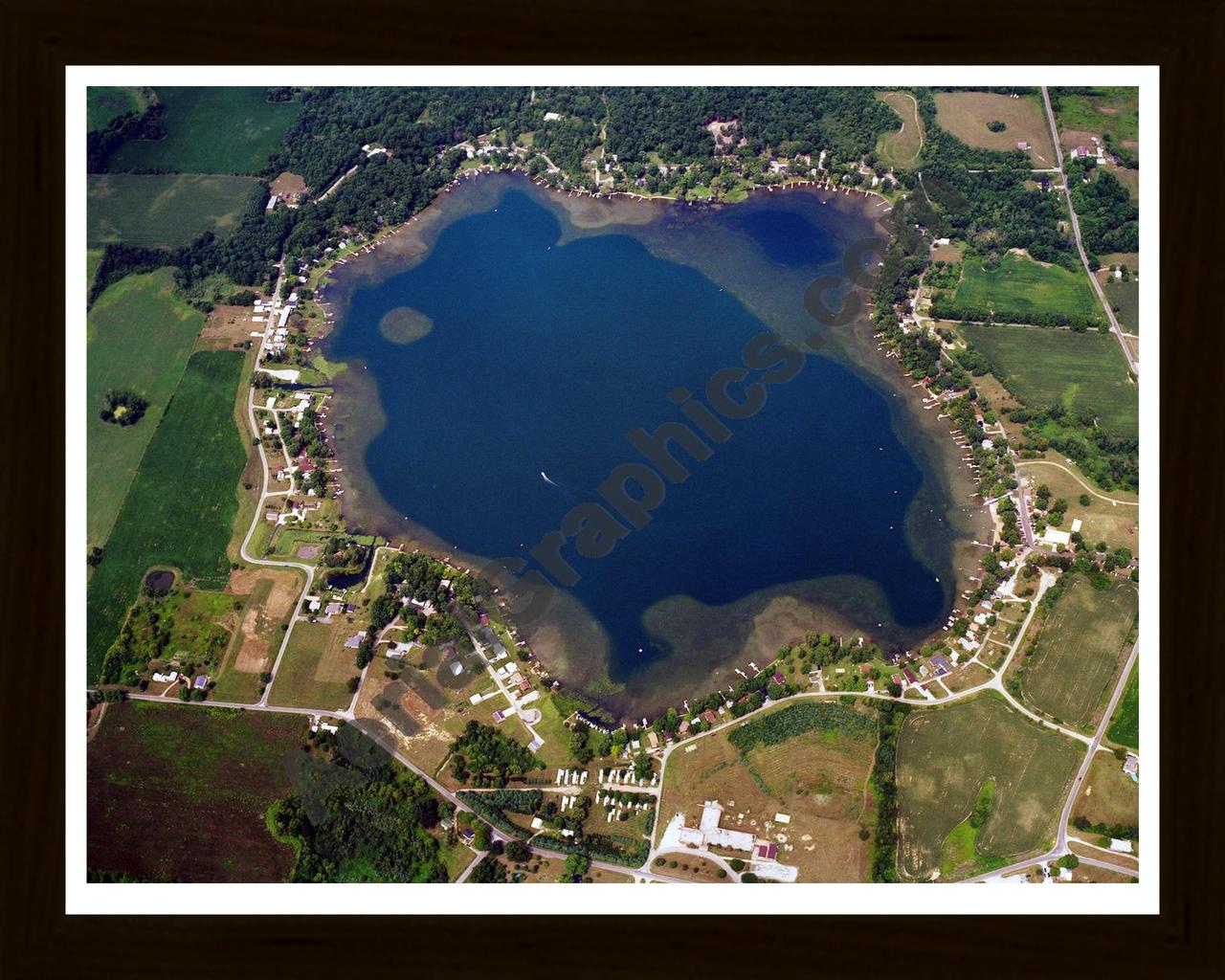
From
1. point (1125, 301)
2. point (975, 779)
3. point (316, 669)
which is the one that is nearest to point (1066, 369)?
point (1125, 301)

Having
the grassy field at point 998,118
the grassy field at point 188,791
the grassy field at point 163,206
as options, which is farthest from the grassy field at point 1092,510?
the grassy field at point 163,206

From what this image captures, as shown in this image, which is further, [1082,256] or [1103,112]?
[1103,112]

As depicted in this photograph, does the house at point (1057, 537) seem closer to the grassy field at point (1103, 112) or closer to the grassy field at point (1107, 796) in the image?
the grassy field at point (1107, 796)

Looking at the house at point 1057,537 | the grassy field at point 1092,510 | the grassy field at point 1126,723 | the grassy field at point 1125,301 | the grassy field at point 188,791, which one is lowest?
the grassy field at point 188,791

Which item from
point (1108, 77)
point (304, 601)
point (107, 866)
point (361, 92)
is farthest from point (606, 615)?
point (361, 92)

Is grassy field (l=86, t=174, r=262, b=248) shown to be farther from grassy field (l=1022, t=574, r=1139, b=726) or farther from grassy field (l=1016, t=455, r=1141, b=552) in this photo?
grassy field (l=1022, t=574, r=1139, b=726)

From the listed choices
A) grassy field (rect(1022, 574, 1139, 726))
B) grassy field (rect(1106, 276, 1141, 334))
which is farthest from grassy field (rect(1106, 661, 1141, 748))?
grassy field (rect(1106, 276, 1141, 334))

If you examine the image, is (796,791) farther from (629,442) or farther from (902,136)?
(902,136)
